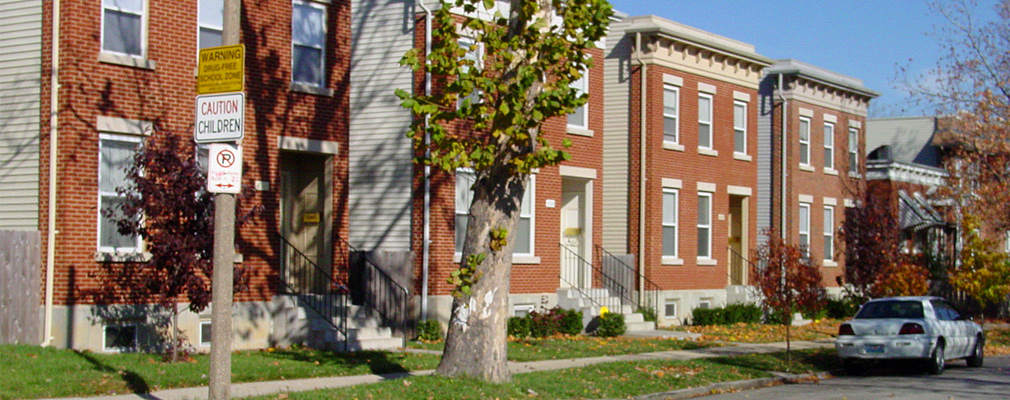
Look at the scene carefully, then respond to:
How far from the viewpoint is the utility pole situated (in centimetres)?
1012

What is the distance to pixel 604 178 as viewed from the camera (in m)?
28.8

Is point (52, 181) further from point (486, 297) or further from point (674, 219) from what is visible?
point (674, 219)

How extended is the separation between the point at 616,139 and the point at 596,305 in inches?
206

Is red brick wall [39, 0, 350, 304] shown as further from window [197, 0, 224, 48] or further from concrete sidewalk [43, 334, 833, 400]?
concrete sidewalk [43, 334, 833, 400]

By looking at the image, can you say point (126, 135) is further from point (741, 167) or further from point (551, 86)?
point (741, 167)

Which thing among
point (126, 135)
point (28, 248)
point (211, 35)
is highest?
point (211, 35)

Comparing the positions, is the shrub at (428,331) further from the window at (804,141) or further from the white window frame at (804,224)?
the window at (804,141)

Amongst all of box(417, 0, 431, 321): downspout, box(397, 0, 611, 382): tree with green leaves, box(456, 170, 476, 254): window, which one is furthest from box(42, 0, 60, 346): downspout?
box(456, 170, 476, 254): window

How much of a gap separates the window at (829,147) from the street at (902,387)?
49.8 feet

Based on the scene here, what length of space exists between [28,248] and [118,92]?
2.79m

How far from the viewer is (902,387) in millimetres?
17141

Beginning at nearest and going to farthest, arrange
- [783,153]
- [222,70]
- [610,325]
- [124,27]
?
1. [222,70]
2. [124,27]
3. [610,325]
4. [783,153]

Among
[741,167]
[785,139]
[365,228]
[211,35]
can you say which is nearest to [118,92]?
[211,35]

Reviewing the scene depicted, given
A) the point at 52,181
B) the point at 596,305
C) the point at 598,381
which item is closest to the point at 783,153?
the point at 596,305
